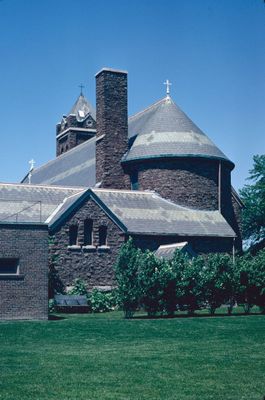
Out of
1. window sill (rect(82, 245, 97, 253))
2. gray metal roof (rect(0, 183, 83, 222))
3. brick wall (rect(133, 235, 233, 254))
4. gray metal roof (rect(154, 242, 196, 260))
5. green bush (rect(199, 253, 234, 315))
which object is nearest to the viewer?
green bush (rect(199, 253, 234, 315))

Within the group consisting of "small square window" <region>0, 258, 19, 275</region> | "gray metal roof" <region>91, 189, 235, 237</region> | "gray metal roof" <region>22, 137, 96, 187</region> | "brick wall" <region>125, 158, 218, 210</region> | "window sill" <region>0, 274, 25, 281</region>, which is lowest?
"window sill" <region>0, 274, 25, 281</region>

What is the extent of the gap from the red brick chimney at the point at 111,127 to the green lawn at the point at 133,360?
1840 cm

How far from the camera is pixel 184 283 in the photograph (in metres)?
26.1

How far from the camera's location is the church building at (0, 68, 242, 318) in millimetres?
32156

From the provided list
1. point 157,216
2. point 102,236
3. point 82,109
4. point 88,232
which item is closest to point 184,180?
point 157,216

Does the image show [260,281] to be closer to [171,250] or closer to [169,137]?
[171,250]

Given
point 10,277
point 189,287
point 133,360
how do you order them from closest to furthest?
point 133,360 → point 10,277 → point 189,287

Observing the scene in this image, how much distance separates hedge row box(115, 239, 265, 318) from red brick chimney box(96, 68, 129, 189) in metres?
11.7

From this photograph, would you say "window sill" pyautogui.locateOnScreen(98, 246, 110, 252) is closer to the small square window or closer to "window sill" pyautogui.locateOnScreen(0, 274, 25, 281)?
the small square window

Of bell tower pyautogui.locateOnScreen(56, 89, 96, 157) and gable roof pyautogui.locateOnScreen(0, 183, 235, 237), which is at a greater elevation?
bell tower pyautogui.locateOnScreen(56, 89, 96, 157)

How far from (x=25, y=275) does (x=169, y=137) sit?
17.9 metres

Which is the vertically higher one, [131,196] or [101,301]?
[131,196]

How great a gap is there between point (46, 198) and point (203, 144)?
36.8 ft

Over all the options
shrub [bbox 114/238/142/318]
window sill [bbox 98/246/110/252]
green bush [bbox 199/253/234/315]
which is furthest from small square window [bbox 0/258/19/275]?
window sill [bbox 98/246/110/252]
